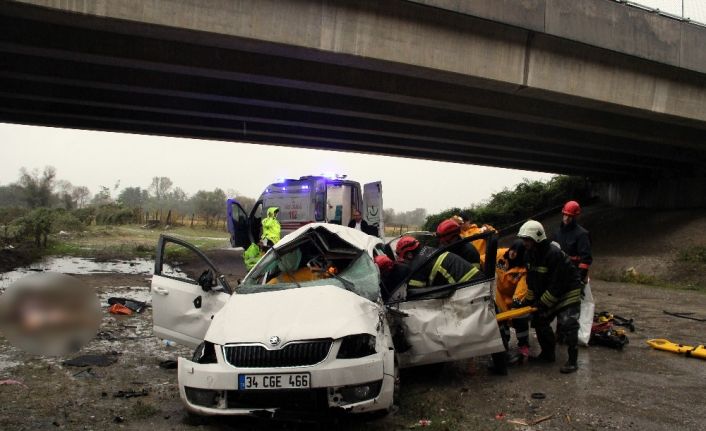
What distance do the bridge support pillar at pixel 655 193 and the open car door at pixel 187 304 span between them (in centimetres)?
2298

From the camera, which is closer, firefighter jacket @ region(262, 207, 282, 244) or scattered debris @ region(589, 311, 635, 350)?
scattered debris @ region(589, 311, 635, 350)


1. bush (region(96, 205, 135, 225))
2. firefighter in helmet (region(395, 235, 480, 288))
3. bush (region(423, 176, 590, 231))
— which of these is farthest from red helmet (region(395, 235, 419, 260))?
bush (region(96, 205, 135, 225))

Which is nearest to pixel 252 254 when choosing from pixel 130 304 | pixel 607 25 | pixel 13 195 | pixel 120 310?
pixel 130 304

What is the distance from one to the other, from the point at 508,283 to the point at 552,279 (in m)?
0.71

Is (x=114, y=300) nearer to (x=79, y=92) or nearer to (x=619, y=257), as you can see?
(x=79, y=92)

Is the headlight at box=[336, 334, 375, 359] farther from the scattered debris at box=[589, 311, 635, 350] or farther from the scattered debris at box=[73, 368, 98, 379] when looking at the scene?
the scattered debris at box=[589, 311, 635, 350]

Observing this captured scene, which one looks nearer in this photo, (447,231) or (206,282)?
(206,282)

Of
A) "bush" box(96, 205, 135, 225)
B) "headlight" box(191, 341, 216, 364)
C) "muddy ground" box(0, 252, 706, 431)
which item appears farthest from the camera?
"bush" box(96, 205, 135, 225)

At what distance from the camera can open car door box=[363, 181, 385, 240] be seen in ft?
50.5

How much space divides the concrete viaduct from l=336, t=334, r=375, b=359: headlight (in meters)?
7.94

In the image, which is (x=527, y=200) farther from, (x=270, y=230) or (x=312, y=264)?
(x=312, y=264)

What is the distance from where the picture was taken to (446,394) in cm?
479

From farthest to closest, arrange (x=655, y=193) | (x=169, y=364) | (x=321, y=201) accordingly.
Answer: (x=655, y=193), (x=321, y=201), (x=169, y=364)

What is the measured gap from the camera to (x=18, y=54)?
1141 centimetres
